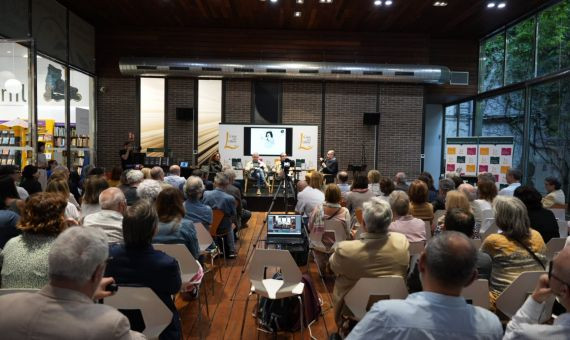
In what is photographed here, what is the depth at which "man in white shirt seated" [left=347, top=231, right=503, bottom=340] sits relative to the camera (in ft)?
4.43

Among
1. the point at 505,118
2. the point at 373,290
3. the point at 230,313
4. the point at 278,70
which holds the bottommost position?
the point at 230,313

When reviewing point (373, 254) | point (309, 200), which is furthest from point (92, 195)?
point (373, 254)

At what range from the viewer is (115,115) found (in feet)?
42.1

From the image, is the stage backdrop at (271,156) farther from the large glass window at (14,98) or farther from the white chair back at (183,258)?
the white chair back at (183,258)

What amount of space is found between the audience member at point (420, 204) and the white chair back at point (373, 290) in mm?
2307

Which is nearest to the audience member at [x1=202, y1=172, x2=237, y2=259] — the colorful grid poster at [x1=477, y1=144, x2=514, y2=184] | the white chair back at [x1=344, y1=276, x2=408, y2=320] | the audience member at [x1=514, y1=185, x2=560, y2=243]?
the white chair back at [x1=344, y1=276, x2=408, y2=320]

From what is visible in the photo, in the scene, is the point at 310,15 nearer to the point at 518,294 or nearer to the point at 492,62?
the point at 492,62

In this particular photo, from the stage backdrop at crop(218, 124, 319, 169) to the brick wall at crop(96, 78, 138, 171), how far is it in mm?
2826

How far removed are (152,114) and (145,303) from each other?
11.5 metres

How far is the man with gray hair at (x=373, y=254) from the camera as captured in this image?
8.57 ft

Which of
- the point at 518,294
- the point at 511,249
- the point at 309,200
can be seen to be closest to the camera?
the point at 518,294

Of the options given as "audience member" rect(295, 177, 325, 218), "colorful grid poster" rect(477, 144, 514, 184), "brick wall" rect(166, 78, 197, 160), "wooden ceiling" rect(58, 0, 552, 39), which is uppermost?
"wooden ceiling" rect(58, 0, 552, 39)

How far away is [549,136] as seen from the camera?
31.0 ft

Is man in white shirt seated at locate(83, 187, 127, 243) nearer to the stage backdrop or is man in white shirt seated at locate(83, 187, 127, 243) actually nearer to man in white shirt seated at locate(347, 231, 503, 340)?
man in white shirt seated at locate(347, 231, 503, 340)
